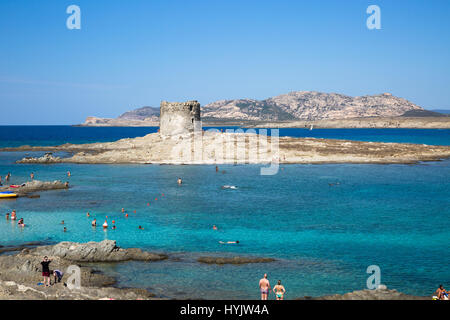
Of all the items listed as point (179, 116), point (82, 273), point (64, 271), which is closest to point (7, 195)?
point (64, 271)

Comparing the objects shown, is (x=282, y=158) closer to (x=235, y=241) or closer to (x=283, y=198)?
(x=283, y=198)

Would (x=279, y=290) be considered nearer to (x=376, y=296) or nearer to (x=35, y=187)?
(x=376, y=296)

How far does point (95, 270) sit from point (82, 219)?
490 inches

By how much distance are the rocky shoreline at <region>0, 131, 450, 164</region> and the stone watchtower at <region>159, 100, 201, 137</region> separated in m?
1.60

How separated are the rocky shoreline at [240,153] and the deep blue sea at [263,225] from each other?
11.5 m

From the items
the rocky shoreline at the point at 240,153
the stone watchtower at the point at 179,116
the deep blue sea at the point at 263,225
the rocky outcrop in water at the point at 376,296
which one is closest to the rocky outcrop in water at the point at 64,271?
the deep blue sea at the point at 263,225

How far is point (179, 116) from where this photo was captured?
79.9 metres

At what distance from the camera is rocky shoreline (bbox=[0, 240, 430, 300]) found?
18.3 metres

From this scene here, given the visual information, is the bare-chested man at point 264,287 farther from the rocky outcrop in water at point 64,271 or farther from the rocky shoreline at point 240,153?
the rocky shoreline at point 240,153

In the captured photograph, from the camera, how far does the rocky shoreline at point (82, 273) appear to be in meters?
18.3

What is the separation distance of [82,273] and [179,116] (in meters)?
58.5

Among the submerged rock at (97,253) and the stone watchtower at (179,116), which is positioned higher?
the stone watchtower at (179,116)

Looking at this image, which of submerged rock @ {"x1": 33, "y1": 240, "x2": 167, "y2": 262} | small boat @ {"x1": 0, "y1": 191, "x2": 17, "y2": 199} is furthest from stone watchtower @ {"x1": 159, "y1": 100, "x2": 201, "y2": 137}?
submerged rock @ {"x1": 33, "y1": 240, "x2": 167, "y2": 262}

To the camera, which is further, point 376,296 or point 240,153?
point 240,153
